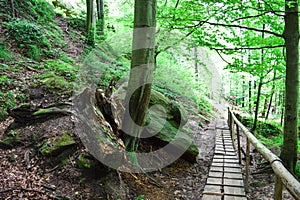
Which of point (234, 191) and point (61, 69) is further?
point (61, 69)

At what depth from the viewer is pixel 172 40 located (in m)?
10.3

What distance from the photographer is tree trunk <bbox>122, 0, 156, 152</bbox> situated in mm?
4520

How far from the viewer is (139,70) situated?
4598mm

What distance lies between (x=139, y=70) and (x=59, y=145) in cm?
201

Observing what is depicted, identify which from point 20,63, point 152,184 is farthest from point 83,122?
point 20,63

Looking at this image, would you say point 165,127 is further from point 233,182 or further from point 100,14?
point 100,14

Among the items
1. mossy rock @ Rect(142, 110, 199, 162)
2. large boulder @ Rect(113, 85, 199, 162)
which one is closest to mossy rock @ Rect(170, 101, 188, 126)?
large boulder @ Rect(113, 85, 199, 162)

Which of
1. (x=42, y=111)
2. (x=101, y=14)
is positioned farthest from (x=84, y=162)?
(x=101, y=14)

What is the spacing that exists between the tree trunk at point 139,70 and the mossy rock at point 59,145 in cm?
104

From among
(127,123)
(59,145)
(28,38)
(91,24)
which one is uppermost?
(91,24)

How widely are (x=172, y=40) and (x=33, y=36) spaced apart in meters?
5.57

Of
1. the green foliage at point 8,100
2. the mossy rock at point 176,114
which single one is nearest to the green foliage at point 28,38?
the green foliage at point 8,100

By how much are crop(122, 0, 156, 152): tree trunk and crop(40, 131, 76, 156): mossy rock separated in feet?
3.41

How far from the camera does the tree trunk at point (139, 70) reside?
4520 mm
